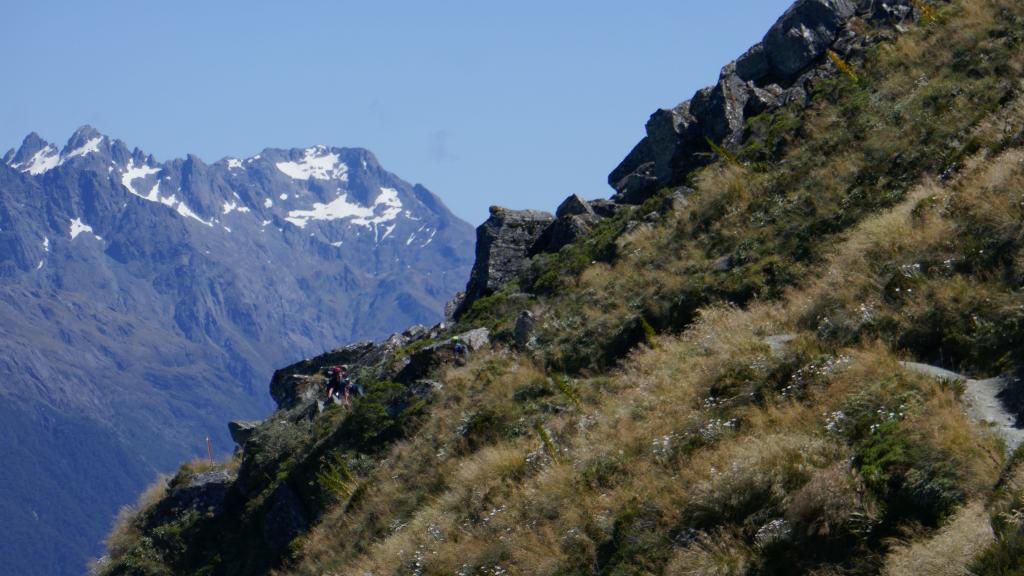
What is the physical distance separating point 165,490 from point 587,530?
73.7ft

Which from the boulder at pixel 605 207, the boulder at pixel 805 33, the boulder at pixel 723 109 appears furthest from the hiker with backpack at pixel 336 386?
the boulder at pixel 805 33

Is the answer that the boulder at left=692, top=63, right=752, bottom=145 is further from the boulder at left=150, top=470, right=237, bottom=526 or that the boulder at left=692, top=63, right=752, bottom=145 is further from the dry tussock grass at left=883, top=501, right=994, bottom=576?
the dry tussock grass at left=883, top=501, right=994, bottom=576

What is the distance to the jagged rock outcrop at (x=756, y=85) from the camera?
32156 millimetres

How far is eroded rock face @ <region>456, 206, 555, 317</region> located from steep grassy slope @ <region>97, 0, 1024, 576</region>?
494 centimetres

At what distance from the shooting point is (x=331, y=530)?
21.5 meters

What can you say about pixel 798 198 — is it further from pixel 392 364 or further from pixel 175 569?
pixel 175 569

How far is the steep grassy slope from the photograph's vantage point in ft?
33.8

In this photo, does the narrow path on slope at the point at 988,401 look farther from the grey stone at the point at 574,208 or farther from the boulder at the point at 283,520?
the grey stone at the point at 574,208

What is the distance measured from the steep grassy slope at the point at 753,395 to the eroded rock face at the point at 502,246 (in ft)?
16.2

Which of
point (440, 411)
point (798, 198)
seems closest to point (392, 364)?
point (440, 411)

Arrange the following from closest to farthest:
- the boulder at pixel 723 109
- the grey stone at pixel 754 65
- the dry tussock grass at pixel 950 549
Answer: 1. the dry tussock grass at pixel 950 549
2. the boulder at pixel 723 109
3. the grey stone at pixel 754 65

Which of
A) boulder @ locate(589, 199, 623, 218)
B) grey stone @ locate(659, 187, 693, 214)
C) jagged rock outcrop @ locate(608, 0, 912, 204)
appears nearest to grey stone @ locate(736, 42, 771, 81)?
jagged rock outcrop @ locate(608, 0, 912, 204)

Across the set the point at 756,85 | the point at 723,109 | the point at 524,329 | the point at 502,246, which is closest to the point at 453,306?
the point at 502,246

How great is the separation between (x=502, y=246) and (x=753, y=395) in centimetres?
2333
